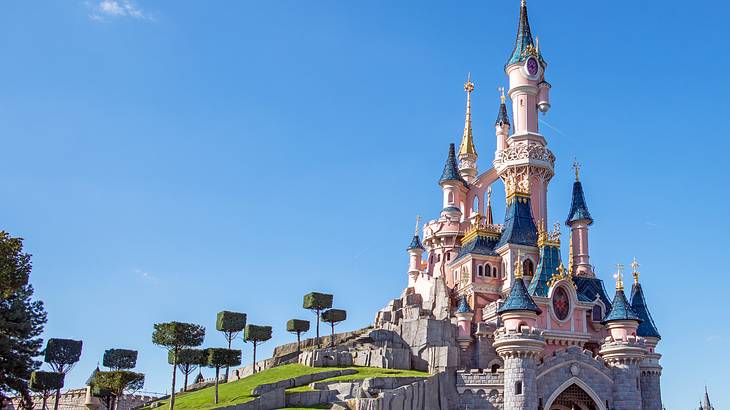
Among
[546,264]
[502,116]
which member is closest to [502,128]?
[502,116]

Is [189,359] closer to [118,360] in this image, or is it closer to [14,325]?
[118,360]

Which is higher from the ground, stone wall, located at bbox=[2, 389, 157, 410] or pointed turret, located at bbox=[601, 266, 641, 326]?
pointed turret, located at bbox=[601, 266, 641, 326]

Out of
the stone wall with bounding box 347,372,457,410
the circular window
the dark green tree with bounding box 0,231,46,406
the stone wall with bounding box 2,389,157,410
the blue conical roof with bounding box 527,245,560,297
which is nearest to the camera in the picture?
the dark green tree with bounding box 0,231,46,406

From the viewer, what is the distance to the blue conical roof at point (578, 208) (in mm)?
75000

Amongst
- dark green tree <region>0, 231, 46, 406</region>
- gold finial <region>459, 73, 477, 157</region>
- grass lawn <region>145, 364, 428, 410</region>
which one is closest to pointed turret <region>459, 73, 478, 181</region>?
gold finial <region>459, 73, 477, 157</region>

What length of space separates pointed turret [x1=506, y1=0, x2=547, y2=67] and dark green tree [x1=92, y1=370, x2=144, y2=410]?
1845 inches

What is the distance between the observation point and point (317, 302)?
7150cm

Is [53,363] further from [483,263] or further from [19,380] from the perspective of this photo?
[483,263]

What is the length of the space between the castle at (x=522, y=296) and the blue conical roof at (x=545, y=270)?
0.09 m

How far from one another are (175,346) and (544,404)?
26.5 metres

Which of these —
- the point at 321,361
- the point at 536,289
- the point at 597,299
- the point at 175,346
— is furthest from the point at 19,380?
the point at 597,299

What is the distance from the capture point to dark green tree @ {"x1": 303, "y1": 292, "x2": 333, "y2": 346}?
71500 mm

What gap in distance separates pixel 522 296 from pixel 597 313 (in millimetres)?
12954

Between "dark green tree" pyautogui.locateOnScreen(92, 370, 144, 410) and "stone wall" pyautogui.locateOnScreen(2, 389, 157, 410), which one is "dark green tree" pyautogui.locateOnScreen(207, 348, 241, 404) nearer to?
"dark green tree" pyautogui.locateOnScreen(92, 370, 144, 410)
